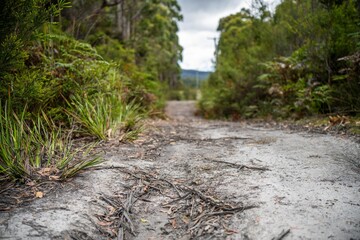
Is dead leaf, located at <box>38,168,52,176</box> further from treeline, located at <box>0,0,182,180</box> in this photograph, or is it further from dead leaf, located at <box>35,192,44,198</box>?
dead leaf, located at <box>35,192,44,198</box>

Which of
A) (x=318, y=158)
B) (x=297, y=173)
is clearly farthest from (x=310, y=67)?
(x=297, y=173)

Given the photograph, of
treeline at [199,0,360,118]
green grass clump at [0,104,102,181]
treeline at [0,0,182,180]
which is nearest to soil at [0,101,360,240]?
green grass clump at [0,104,102,181]

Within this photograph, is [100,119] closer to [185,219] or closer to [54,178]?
[54,178]

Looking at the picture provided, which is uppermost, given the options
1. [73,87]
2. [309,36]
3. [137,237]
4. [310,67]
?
[309,36]

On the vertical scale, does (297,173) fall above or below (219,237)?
above

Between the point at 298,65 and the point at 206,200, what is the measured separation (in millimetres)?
5229

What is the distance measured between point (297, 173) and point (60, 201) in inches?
74.6

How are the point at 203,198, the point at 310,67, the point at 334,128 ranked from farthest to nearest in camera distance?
the point at 310,67 → the point at 334,128 → the point at 203,198

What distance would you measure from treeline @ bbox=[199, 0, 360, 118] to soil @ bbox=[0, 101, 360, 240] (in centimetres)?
254

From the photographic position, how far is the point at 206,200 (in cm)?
203

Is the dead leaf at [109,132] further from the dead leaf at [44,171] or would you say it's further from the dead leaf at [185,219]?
the dead leaf at [185,219]

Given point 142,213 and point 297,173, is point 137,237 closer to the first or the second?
point 142,213

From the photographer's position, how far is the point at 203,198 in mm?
2064

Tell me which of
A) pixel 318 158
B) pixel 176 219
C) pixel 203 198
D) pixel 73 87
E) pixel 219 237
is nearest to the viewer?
pixel 219 237
